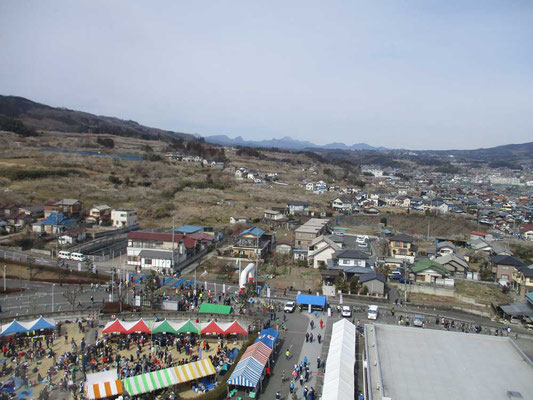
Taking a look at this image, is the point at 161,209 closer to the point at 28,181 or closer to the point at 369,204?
the point at 28,181

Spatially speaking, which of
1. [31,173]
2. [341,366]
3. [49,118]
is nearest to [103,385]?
[341,366]

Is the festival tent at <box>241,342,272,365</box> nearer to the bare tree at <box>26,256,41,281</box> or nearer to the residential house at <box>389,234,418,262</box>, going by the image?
the bare tree at <box>26,256,41,281</box>

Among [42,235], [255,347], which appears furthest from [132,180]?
[255,347]

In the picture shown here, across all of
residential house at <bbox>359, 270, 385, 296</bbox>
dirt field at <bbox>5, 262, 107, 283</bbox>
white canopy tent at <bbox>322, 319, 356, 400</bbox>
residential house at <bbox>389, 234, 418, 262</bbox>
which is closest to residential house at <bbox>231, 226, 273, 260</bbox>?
residential house at <bbox>359, 270, 385, 296</bbox>

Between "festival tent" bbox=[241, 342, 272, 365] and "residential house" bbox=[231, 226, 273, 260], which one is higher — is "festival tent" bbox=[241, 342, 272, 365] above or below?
above

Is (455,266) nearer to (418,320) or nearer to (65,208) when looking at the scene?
(418,320)

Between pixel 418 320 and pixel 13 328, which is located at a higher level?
pixel 13 328
